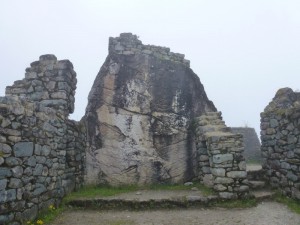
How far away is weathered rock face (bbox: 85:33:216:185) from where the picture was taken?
9680 millimetres

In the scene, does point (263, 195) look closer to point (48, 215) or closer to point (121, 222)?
point (121, 222)

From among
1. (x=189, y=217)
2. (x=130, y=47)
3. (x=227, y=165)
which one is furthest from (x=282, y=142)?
(x=130, y=47)

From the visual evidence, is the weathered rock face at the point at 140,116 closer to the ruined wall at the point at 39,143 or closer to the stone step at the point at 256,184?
the ruined wall at the point at 39,143

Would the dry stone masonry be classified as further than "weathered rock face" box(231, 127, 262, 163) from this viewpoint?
No

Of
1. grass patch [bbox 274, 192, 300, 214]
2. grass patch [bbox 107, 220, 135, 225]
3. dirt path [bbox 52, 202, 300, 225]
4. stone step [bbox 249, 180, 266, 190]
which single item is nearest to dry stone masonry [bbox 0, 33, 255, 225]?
grass patch [bbox 274, 192, 300, 214]

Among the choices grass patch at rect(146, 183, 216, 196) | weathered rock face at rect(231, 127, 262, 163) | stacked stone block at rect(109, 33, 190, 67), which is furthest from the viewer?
weathered rock face at rect(231, 127, 262, 163)

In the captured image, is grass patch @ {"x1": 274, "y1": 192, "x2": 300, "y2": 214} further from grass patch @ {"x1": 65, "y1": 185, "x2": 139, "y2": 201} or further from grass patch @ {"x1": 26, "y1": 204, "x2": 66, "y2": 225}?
grass patch @ {"x1": 26, "y1": 204, "x2": 66, "y2": 225}

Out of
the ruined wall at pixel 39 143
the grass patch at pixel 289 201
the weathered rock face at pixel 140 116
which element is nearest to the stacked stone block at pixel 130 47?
the weathered rock face at pixel 140 116

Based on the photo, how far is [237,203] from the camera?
7883 millimetres

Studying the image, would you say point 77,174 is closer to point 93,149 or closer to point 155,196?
point 93,149

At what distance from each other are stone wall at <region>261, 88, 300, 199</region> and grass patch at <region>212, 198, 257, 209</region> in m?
1.13

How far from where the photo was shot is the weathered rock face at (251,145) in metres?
15.2

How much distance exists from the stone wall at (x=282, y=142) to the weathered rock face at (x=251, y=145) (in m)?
5.23

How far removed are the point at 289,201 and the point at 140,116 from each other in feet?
16.1
